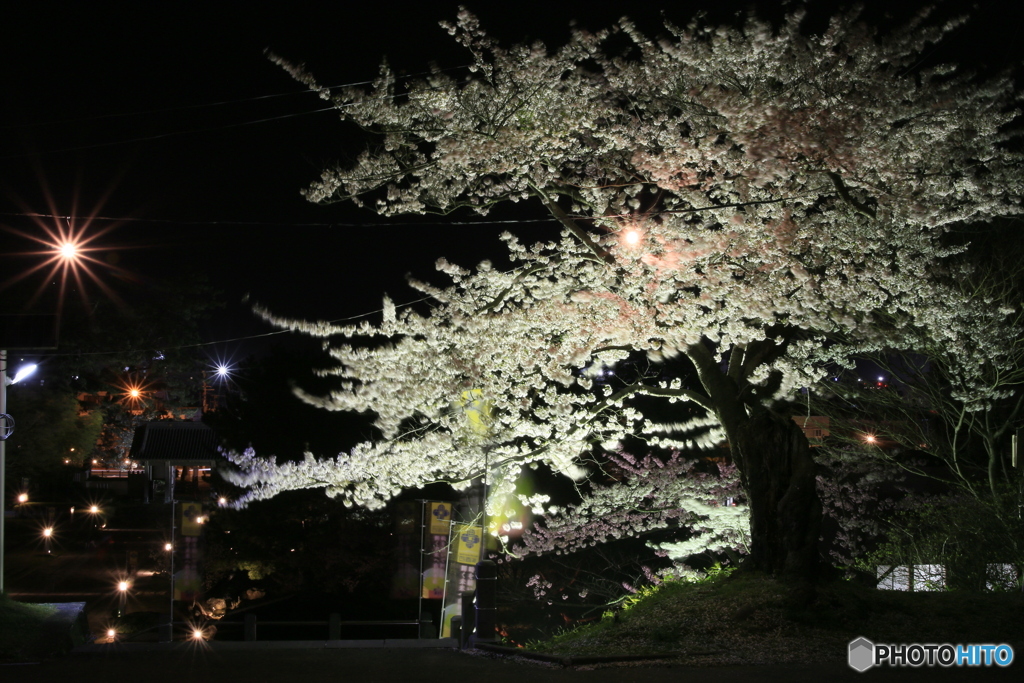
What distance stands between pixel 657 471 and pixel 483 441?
5.92 meters

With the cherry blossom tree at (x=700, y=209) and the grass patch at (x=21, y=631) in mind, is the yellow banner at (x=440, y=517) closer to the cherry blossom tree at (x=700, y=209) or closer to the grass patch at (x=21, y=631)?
the cherry blossom tree at (x=700, y=209)

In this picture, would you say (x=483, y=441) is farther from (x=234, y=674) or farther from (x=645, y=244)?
(x=234, y=674)

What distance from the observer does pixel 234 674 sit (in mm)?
7766

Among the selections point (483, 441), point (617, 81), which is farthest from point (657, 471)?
point (617, 81)

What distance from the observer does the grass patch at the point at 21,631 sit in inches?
357

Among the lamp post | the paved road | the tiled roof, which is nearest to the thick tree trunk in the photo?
the paved road

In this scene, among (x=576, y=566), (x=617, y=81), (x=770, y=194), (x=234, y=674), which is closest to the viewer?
(x=234, y=674)

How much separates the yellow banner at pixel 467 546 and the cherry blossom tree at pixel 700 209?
11.5 feet

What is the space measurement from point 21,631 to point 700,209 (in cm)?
1030

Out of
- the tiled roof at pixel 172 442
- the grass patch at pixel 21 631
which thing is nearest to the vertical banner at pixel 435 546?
the grass patch at pixel 21 631

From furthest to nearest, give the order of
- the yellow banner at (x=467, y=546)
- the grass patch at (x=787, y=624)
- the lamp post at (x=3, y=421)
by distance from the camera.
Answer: the yellow banner at (x=467, y=546) → the lamp post at (x=3, y=421) → the grass patch at (x=787, y=624)

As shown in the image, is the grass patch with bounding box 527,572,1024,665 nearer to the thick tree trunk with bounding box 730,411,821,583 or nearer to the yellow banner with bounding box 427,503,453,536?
the thick tree trunk with bounding box 730,411,821,583

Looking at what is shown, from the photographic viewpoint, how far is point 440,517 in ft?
54.0

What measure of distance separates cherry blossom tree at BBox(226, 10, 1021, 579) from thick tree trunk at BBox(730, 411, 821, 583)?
0.03 metres
